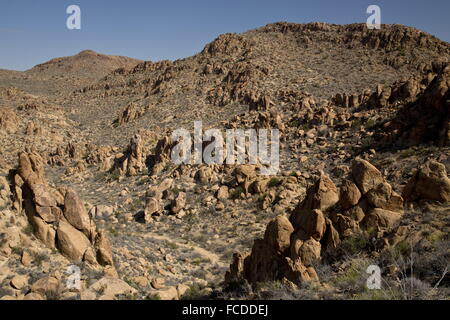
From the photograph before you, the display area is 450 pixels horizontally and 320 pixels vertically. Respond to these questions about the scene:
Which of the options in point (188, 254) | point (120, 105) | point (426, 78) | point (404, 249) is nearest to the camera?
point (404, 249)

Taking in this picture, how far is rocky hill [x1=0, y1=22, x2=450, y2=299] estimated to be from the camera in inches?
288

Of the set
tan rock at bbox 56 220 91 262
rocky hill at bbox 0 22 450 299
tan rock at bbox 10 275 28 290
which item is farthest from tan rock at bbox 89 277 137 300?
tan rock at bbox 10 275 28 290

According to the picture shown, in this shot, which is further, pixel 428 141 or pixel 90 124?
pixel 90 124

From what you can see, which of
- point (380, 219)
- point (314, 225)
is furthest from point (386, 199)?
point (314, 225)

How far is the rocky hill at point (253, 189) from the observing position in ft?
24.0

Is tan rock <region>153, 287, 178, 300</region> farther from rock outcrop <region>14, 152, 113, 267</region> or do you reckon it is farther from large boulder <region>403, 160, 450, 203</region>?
large boulder <region>403, 160, 450, 203</region>

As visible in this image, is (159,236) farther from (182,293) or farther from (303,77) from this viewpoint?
(303,77)

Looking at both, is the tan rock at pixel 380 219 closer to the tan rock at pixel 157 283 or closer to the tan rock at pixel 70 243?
the tan rock at pixel 157 283

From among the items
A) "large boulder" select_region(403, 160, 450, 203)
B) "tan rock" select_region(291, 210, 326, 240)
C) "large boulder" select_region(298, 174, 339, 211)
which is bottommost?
"tan rock" select_region(291, 210, 326, 240)

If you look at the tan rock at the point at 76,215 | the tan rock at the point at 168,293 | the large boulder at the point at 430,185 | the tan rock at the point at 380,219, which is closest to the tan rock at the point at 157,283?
the tan rock at the point at 168,293

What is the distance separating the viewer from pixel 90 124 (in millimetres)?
39062

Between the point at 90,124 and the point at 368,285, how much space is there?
1559 inches

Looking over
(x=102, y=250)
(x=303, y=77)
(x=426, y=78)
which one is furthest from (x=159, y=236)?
(x=303, y=77)

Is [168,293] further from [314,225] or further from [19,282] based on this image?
[314,225]
